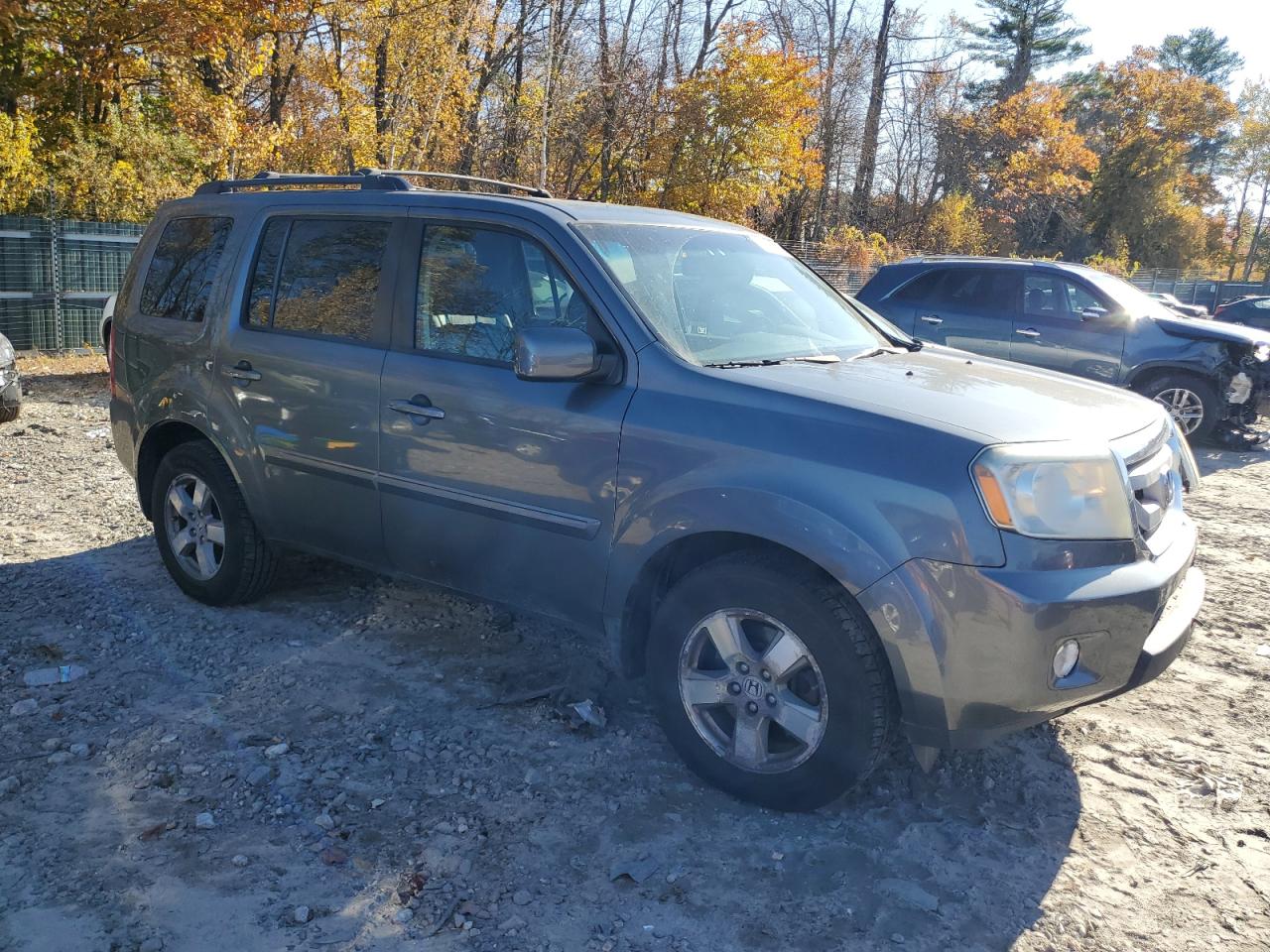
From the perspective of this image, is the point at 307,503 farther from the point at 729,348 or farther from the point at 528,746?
the point at 729,348

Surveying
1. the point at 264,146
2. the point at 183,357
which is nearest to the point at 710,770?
the point at 183,357

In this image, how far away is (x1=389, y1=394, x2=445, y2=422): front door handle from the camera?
389 cm

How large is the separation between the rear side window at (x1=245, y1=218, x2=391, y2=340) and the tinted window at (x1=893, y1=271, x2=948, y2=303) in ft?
25.0

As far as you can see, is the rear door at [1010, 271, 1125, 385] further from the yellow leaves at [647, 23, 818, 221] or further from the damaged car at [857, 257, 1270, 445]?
the yellow leaves at [647, 23, 818, 221]

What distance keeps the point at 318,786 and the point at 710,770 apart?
4.23ft

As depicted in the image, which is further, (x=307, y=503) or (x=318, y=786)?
(x=307, y=503)

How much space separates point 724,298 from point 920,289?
7.36 metres

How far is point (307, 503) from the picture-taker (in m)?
4.42

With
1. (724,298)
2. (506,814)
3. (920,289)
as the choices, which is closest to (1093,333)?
(920,289)

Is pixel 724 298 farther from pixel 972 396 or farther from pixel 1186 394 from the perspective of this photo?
pixel 1186 394

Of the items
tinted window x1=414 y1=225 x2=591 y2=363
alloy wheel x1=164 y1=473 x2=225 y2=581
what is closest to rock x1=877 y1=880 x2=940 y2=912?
tinted window x1=414 y1=225 x2=591 y2=363

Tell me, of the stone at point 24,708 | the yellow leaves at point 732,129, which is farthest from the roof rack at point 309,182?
the yellow leaves at point 732,129

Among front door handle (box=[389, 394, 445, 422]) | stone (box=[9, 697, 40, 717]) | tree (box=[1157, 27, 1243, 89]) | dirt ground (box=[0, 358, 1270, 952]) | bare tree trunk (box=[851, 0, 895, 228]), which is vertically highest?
tree (box=[1157, 27, 1243, 89])

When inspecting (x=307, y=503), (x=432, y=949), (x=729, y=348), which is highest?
(x=729, y=348)
